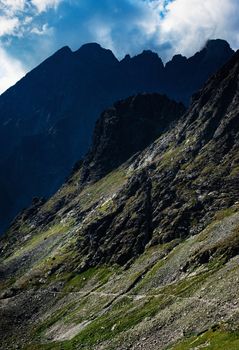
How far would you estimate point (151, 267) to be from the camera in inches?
4542

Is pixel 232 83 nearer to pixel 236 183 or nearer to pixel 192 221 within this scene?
pixel 236 183

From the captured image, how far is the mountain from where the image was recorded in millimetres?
69375

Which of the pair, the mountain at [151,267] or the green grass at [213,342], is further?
the mountain at [151,267]

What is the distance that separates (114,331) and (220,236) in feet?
122

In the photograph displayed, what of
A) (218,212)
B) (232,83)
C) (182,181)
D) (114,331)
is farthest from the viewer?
(232,83)

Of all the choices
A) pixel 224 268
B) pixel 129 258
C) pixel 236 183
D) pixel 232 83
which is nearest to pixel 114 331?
pixel 224 268

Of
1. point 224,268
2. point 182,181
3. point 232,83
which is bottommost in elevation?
point 224,268

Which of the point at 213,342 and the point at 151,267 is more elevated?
the point at 151,267

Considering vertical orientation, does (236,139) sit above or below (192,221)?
above

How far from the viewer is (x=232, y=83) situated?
200m

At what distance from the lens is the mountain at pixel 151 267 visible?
228 ft

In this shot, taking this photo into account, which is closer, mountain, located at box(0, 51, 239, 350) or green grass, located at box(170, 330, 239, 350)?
green grass, located at box(170, 330, 239, 350)

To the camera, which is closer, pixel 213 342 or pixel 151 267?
pixel 213 342

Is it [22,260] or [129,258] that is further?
[22,260]
